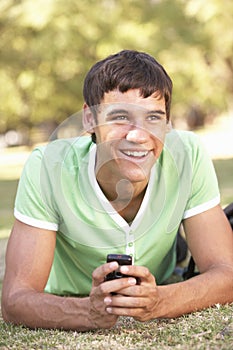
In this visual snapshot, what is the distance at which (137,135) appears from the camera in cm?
298

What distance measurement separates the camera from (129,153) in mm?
3016

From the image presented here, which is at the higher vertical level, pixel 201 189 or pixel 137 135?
pixel 137 135

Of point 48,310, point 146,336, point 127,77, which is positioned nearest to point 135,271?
point 146,336

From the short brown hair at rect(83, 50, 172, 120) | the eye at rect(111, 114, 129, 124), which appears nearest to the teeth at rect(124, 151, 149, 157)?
the eye at rect(111, 114, 129, 124)

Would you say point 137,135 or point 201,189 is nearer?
point 137,135

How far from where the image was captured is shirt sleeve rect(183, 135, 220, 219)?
10.9 ft

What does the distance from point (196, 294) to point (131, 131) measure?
0.71 meters

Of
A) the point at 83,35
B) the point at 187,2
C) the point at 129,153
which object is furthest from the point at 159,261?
the point at 187,2

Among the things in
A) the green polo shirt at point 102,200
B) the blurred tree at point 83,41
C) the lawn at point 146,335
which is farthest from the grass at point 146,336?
the blurred tree at point 83,41

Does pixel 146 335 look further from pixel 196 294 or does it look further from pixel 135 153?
pixel 135 153

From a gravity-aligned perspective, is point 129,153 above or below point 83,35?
below

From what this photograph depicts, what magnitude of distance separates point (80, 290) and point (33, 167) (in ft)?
2.47

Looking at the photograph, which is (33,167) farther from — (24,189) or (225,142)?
(225,142)

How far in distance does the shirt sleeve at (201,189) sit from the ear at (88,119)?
510 millimetres
